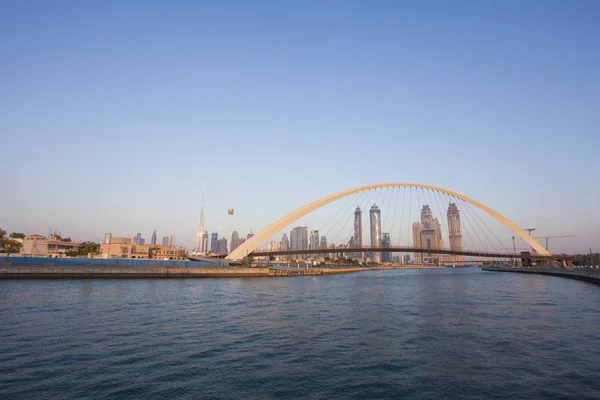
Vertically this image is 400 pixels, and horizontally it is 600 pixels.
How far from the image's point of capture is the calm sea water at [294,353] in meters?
9.92

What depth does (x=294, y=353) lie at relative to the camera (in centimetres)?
1369

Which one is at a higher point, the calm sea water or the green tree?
the green tree

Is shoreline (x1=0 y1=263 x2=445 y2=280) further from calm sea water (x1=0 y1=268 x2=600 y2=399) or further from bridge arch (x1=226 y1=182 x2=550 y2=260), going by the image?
calm sea water (x1=0 y1=268 x2=600 y2=399)

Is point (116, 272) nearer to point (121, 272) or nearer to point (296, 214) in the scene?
point (121, 272)

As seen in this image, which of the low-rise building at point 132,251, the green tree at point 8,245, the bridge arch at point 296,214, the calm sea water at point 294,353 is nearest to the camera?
the calm sea water at point 294,353

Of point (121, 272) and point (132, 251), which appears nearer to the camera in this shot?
point (121, 272)

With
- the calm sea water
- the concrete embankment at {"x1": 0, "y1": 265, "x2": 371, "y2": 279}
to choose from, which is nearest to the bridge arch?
the concrete embankment at {"x1": 0, "y1": 265, "x2": 371, "y2": 279}

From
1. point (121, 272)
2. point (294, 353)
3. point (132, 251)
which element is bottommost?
point (294, 353)

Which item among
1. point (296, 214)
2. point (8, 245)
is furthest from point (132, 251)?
point (296, 214)

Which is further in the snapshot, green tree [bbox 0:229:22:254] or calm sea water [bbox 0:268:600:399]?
green tree [bbox 0:229:22:254]

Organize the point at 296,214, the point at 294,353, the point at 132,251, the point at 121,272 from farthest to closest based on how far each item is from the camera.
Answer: the point at 132,251
the point at 296,214
the point at 121,272
the point at 294,353

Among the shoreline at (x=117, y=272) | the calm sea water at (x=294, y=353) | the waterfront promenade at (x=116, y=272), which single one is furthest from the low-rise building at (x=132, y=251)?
the calm sea water at (x=294, y=353)

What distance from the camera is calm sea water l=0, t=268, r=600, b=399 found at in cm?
992

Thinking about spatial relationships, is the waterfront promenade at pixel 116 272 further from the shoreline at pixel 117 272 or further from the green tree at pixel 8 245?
the green tree at pixel 8 245
